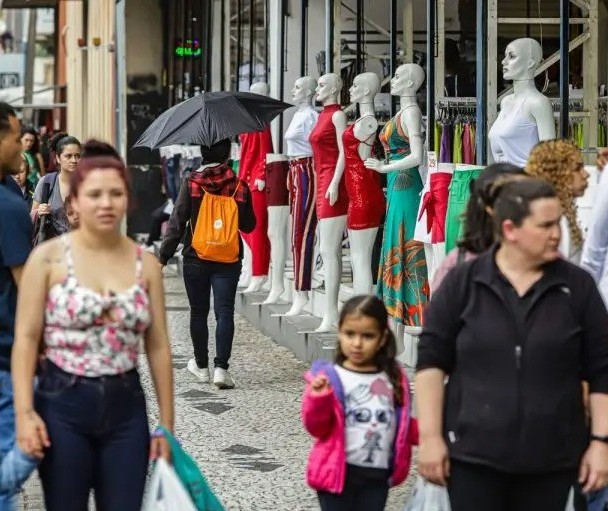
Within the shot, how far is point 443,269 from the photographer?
18.2ft

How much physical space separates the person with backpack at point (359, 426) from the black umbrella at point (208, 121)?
19.2ft

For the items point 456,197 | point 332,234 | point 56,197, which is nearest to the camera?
point 456,197

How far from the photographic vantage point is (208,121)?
38.6ft

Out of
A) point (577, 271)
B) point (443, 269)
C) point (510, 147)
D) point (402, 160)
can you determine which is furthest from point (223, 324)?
point (577, 271)

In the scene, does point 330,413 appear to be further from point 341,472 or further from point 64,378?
point 64,378

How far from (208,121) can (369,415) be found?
6.45 m

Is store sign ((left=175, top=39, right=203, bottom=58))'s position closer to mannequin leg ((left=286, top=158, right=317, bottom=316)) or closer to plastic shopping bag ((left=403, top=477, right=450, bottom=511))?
mannequin leg ((left=286, top=158, right=317, bottom=316))

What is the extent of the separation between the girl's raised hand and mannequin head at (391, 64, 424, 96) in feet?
20.4

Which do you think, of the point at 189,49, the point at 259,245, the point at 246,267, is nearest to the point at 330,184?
the point at 259,245

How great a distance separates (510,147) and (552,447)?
5.05 meters

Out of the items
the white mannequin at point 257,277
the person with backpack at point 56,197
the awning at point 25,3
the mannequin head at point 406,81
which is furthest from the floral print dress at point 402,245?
the awning at point 25,3

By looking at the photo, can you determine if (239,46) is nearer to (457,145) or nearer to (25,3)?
(457,145)

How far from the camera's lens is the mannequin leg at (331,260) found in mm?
12633

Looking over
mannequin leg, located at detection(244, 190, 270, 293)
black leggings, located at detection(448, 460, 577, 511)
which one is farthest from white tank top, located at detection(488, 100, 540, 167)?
mannequin leg, located at detection(244, 190, 270, 293)
